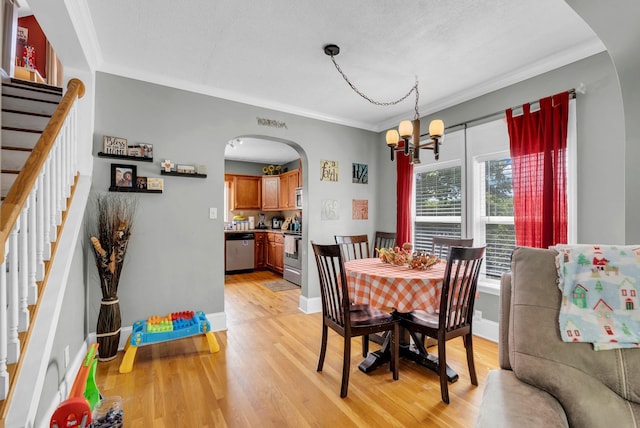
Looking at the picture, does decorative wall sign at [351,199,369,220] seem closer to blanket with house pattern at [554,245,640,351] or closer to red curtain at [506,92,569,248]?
→ red curtain at [506,92,569,248]

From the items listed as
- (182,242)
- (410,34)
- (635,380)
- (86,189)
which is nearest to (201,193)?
(182,242)

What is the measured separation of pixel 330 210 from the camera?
3.99m

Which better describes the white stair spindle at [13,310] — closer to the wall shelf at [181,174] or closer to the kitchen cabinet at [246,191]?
the wall shelf at [181,174]

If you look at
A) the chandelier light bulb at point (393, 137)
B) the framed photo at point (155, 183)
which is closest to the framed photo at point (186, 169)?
the framed photo at point (155, 183)

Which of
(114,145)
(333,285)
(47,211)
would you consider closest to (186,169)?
(114,145)

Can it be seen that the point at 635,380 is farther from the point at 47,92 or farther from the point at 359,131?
the point at 47,92

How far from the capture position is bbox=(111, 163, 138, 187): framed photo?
2.68 meters

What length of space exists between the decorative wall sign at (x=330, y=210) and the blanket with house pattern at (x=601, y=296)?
9.76 feet

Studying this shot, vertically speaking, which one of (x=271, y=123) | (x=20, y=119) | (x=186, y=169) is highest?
(x=271, y=123)

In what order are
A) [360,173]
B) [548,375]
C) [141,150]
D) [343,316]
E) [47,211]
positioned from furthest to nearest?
[360,173] → [141,150] → [343,316] → [47,211] → [548,375]

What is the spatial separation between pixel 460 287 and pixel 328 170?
243 centimetres

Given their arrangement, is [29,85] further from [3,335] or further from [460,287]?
[460,287]

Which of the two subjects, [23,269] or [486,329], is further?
[486,329]

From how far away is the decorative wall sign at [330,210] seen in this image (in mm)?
3937
